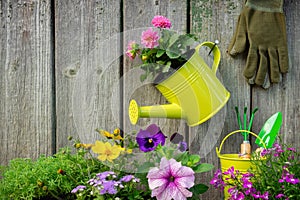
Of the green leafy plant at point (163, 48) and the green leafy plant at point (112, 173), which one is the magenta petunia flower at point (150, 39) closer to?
the green leafy plant at point (163, 48)

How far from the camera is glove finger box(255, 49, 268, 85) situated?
1.46 m

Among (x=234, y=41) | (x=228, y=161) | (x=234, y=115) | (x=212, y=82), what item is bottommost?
(x=228, y=161)

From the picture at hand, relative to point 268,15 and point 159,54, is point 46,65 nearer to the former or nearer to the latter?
point 159,54

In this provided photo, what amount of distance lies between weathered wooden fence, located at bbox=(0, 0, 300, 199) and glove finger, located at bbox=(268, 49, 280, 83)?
54 millimetres

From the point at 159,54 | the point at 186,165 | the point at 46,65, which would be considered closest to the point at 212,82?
the point at 159,54

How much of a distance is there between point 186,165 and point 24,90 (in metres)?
0.68

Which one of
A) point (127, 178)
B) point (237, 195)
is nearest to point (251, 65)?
point (237, 195)

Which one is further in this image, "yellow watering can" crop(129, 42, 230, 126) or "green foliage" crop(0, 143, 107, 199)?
"yellow watering can" crop(129, 42, 230, 126)

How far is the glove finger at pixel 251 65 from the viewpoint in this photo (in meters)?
1.46

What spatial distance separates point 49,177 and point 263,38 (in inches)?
33.1

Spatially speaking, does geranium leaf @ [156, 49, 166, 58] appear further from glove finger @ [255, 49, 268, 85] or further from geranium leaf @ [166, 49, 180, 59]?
glove finger @ [255, 49, 268, 85]

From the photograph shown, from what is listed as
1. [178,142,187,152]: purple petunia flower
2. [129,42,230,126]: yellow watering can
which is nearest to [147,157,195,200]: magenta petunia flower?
[178,142,187,152]: purple petunia flower

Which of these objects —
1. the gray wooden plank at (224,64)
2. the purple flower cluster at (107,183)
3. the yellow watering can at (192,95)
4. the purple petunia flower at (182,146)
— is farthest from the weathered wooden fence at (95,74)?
the purple flower cluster at (107,183)

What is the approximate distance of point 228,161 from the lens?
53.8 inches
